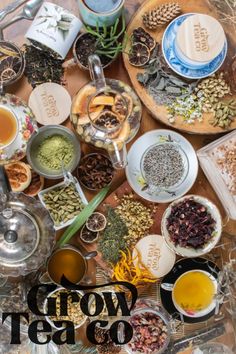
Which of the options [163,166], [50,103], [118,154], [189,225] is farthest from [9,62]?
[189,225]

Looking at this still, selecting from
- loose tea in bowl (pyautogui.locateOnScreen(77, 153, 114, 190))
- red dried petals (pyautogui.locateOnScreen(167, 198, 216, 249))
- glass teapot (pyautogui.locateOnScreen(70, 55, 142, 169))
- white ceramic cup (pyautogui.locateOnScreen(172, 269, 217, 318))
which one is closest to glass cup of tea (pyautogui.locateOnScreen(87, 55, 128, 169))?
glass teapot (pyautogui.locateOnScreen(70, 55, 142, 169))

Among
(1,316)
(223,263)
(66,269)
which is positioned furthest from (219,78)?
(1,316)

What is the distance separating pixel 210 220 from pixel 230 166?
0.50 feet

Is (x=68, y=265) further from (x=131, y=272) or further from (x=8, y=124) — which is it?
(x=8, y=124)

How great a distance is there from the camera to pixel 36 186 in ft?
5.58

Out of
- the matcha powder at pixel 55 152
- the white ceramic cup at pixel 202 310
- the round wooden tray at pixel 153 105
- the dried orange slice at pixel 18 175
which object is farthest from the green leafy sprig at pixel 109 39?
the white ceramic cup at pixel 202 310

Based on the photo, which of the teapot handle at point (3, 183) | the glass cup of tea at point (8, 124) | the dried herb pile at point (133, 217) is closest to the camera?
the teapot handle at point (3, 183)

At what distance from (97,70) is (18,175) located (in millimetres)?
355

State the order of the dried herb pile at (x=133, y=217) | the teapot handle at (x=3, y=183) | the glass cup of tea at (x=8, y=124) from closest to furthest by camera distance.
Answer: the teapot handle at (x=3, y=183)
the glass cup of tea at (x=8, y=124)
the dried herb pile at (x=133, y=217)

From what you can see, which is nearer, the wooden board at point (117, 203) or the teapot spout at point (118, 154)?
the teapot spout at point (118, 154)

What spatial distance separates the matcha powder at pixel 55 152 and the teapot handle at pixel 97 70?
0.19m

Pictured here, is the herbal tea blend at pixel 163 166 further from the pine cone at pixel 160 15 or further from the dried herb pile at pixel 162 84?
the pine cone at pixel 160 15

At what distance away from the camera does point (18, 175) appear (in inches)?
66.2

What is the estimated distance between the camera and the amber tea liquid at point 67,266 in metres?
1.69
